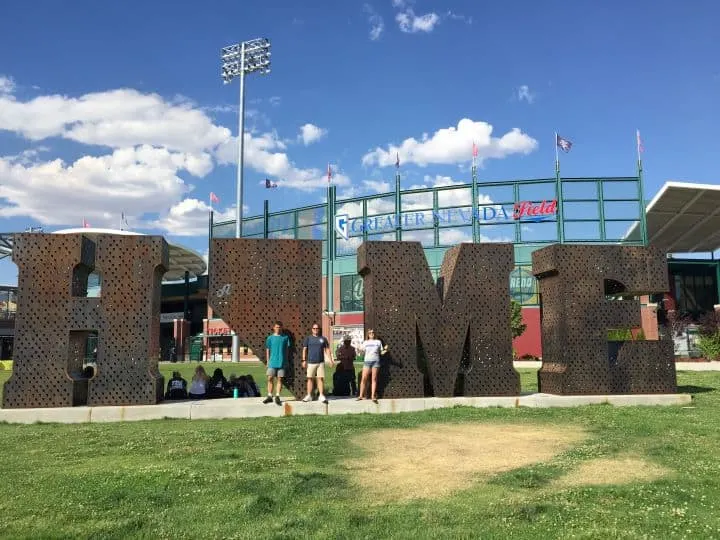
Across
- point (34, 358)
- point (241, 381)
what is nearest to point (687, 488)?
point (241, 381)

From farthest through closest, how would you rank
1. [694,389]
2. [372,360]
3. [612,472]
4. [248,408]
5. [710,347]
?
1. [710,347]
2. [694,389]
3. [372,360]
4. [248,408]
5. [612,472]

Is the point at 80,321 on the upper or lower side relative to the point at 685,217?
lower

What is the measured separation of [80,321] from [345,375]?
18.7 feet

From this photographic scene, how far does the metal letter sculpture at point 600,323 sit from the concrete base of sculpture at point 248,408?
73cm

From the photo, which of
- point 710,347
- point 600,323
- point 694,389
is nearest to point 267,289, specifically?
point 600,323

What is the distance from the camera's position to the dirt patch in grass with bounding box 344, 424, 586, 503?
6289mm

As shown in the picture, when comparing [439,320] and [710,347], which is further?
[710,347]

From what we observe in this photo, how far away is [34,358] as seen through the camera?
11.9 m

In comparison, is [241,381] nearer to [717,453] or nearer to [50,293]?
[50,293]

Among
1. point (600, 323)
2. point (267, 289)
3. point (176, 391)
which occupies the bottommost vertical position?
point (176, 391)

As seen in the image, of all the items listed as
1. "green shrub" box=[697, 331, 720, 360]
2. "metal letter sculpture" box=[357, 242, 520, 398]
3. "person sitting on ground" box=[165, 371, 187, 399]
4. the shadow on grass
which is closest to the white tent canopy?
"green shrub" box=[697, 331, 720, 360]

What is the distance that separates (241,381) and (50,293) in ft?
14.5

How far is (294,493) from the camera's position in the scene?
5.88m

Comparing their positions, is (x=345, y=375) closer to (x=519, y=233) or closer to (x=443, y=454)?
(x=443, y=454)
